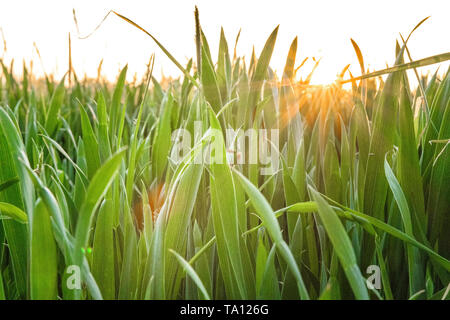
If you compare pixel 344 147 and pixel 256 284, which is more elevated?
pixel 344 147

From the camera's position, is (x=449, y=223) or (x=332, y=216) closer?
(x=332, y=216)

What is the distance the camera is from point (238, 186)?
0.42 m

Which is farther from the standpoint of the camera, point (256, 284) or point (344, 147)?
point (344, 147)

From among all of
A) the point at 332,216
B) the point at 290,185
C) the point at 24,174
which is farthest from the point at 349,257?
the point at 24,174

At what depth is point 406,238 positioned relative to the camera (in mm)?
366

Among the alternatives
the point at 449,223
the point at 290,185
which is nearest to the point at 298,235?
the point at 290,185

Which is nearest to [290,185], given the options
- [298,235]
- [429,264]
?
[298,235]

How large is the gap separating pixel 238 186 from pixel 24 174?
202mm

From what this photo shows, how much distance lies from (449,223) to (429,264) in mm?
51

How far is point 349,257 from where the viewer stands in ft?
0.97
